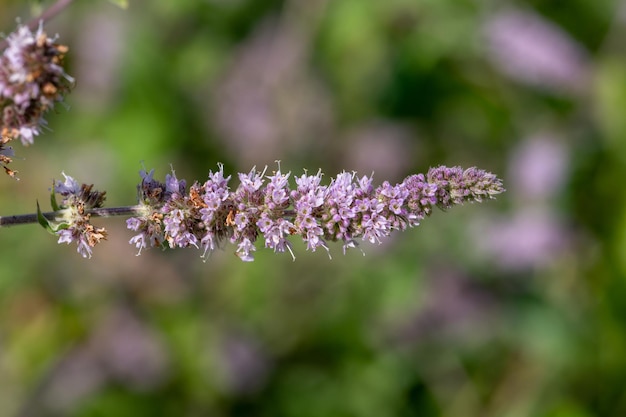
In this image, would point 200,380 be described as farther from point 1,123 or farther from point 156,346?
point 1,123

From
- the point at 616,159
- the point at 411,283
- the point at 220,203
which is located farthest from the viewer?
the point at 616,159

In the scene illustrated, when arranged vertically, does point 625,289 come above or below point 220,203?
above

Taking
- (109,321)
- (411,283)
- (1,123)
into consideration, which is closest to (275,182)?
(1,123)

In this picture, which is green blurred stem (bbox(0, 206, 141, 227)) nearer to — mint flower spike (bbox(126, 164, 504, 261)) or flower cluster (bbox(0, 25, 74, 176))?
mint flower spike (bbox(126, 164, 504, 261))

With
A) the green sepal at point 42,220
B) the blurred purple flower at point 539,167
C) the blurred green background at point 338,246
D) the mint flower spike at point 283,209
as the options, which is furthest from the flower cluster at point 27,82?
the blurred purple flower at point 539,167

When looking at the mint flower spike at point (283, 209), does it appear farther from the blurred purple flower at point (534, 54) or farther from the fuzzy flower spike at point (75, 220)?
the blurred purple flower at point (534, 54)

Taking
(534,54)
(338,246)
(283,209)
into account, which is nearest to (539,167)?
(534,54)
